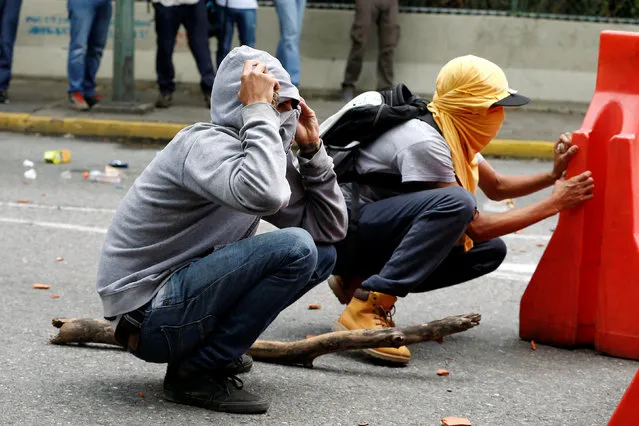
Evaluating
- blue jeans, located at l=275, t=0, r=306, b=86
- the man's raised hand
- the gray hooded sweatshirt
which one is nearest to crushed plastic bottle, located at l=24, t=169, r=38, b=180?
blue jeans, located at l=275, t=0, r=306, b=86

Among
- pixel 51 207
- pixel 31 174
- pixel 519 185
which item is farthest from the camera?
pixel 31 174

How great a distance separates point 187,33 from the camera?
10.7 meters

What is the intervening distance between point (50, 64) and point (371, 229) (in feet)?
27.5

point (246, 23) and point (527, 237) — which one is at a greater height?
point (246, 23)

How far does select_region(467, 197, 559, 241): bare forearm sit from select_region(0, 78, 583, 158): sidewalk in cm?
548

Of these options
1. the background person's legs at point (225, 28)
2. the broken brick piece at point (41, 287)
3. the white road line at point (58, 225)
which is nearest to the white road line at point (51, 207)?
the white road line at point (58, 225)

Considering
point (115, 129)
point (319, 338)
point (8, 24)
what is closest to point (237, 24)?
point (115, 129)

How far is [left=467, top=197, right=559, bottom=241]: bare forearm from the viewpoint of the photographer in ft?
14.9

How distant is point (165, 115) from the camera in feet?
35.1

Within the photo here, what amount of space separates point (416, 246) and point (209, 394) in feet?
3.74

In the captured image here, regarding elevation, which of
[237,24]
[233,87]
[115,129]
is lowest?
[115,129]

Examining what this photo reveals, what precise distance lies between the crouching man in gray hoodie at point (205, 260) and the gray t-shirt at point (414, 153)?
899 millimetres

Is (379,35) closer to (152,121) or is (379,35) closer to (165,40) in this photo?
(165,40)

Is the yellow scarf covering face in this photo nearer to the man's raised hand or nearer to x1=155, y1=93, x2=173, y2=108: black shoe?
the man's raised hand
